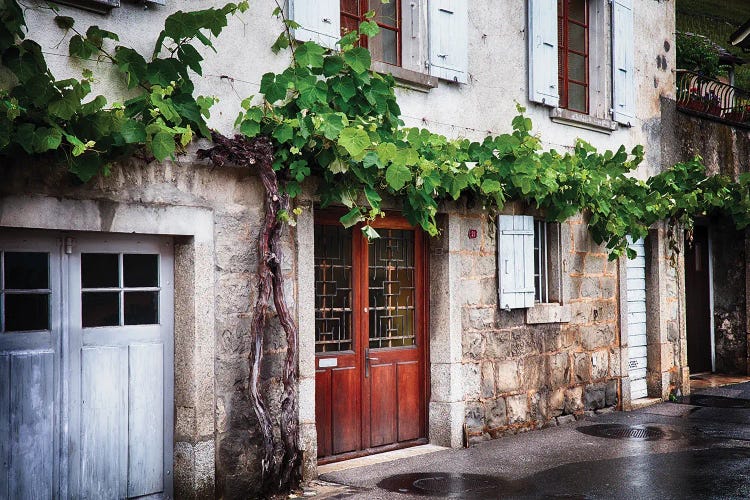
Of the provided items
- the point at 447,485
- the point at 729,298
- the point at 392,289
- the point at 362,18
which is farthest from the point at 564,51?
the point at 729,298

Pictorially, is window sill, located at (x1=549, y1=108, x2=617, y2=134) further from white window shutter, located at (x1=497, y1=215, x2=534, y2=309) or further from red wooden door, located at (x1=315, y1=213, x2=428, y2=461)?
red wooden door, located at (x1=315, y1=213, x2=428, y2=461)

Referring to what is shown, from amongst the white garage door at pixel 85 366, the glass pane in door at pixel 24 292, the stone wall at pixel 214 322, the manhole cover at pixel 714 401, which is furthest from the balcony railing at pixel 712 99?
the glass pane in door at pixel 24 292

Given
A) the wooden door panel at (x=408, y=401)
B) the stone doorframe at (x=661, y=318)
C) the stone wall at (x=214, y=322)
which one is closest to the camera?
the stone wall at (x=214, y=322)

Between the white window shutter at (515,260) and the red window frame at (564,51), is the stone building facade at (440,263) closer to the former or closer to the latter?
the white window shutter at (515,260)

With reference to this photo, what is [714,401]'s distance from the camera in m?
10.7

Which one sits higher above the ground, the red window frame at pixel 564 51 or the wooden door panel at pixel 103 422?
the red window frame at pixel 564 51

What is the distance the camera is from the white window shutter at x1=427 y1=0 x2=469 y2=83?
25.0 ft

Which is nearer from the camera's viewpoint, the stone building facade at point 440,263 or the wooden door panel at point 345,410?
the stone building facade at point 440,263

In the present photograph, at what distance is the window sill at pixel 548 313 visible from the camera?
869cm

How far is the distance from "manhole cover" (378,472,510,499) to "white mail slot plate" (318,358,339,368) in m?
1.00

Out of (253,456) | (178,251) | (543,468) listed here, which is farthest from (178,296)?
(543,468)

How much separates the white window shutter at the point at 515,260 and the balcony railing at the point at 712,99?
13.5 feet

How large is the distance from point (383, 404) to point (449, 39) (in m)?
3.14

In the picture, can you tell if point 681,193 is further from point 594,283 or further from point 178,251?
point 178,251
